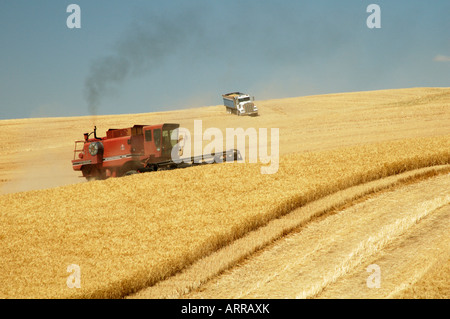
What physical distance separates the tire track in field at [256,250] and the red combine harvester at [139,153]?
8.47 m

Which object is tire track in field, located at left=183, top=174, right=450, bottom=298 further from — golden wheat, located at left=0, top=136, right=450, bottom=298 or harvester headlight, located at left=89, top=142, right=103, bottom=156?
harvester headlight, located at left=89, top=142, right=103, bottom=156

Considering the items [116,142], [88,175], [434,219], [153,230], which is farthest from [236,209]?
[88,175]

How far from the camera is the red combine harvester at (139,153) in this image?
26469mm

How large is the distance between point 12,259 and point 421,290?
10074 mm

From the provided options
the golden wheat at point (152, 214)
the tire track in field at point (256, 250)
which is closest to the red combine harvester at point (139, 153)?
the golden wheat at point (152, 214)

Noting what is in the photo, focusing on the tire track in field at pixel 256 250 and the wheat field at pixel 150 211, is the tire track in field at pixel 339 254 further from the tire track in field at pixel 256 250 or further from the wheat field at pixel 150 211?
the wheat field at pixel 150 211

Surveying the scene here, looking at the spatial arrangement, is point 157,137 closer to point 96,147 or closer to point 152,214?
point 96,147

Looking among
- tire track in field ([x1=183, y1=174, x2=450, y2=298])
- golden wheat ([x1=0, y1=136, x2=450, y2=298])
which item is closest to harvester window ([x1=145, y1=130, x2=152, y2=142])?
golden wheat ([x1=0, y1=136, x2=450, y2=298])

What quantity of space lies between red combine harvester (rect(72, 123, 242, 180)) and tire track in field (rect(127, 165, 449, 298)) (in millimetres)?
8468

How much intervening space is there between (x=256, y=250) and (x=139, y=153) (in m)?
13.3

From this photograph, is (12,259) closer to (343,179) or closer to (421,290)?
(421,290)

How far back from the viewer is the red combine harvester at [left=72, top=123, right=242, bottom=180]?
2647cm

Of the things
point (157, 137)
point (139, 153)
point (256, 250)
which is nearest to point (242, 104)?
point (139, 153)
